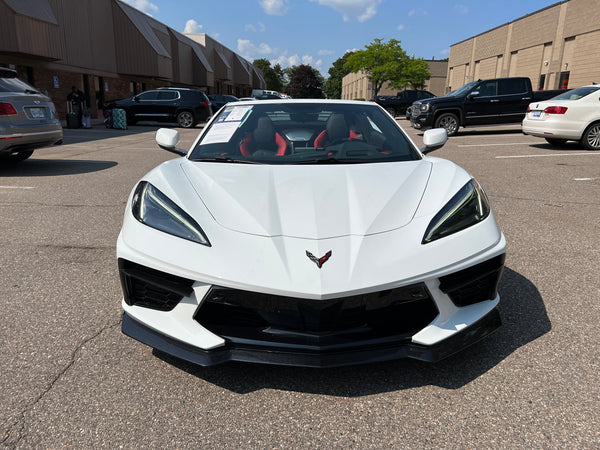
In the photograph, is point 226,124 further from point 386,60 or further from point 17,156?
point 386,60

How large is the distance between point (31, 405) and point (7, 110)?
658 cm

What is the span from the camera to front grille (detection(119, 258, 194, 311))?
1941 millimetres

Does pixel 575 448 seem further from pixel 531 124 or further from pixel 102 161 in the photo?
pixel 531 124

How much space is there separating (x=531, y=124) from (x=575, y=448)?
34.2ft

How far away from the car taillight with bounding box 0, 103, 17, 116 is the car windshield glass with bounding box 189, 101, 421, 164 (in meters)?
5.11

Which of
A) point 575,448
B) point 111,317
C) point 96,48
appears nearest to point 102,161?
point 111,317

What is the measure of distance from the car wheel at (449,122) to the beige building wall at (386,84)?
3601 centimetres

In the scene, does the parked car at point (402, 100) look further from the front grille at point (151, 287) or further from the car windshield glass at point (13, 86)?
the front grille at point (151, 287)

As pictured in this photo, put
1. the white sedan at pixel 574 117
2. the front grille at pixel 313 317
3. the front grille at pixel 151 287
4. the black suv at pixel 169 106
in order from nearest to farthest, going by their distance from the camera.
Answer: the front grille at pixel 313 317, the front grille at pixel 151 287, the white sedan at pixel 574 117, the black suv at pixel 169 106

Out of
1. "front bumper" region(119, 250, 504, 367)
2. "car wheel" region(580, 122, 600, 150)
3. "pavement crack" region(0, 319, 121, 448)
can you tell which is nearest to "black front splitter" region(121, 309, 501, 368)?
"front bumper" region(119, 250, 504, 367)

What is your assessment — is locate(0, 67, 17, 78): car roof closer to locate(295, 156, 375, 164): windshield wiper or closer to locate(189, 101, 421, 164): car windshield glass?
locate(189, 101, 421, 164): car windshield glass

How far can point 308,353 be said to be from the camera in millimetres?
1823

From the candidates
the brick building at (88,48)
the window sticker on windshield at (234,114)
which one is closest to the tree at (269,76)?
the brick building at (88,48)

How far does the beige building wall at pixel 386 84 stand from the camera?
64000 mm
